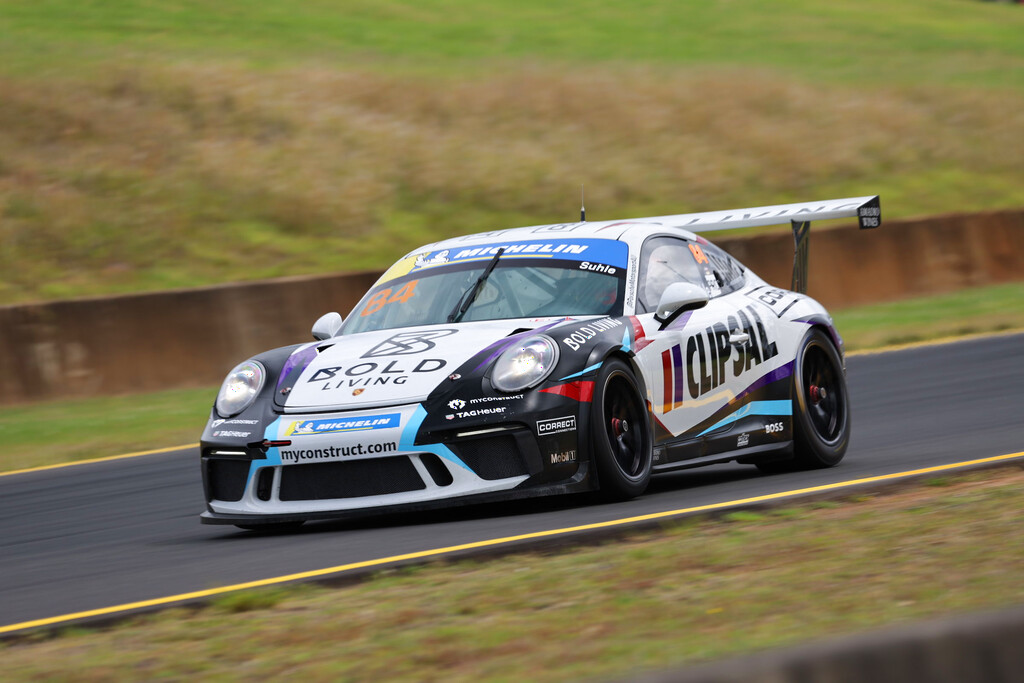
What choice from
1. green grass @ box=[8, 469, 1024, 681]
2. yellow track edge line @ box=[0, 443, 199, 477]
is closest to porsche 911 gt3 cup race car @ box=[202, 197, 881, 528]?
green grass @ box=[8, 469, 1024, 681]

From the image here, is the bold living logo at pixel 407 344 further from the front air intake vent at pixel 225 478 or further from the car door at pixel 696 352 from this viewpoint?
the car door at pixel 696 352

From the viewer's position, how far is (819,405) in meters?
8.77

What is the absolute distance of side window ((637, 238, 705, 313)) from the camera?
779cm

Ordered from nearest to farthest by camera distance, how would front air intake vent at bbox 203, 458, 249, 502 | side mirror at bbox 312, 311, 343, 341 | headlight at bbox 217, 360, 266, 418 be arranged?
front air intake vent at bbox 203, 458, 249, 502
headlight at bbox 217, 360, 266, 418
side mirror at bbox 312, 311, 343, 341

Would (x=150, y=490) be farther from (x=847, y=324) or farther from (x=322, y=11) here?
(x=322, y=11)

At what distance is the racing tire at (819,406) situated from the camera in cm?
846

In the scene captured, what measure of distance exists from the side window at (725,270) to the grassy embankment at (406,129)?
35.0ft

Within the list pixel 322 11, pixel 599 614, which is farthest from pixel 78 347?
pixel 322 11

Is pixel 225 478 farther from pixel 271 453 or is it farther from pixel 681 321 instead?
pixel 681 321

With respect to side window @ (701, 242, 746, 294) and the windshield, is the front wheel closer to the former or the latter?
side window @ (701, 242, 746, 294)

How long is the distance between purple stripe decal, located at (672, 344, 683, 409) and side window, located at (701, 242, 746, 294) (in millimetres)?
963

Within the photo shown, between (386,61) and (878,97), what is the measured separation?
34.3 ft

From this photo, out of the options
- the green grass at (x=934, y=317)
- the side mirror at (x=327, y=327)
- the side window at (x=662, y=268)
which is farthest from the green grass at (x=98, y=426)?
the green grass at (x=934, y=317)

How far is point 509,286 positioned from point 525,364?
3.38ft
